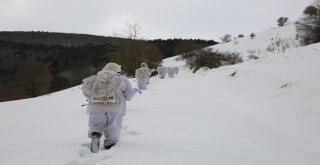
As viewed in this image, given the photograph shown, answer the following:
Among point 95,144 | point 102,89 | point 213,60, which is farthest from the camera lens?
point 213,60

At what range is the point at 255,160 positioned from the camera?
4.56 metres

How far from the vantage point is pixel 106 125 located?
18.0 feet

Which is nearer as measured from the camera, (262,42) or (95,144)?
(95,144)

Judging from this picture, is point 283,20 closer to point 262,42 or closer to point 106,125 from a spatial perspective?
point 262,42

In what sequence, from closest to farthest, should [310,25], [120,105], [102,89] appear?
[102,89], [120,105], [310,25]

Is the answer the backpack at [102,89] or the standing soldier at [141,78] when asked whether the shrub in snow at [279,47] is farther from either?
the backpack at [102,89]

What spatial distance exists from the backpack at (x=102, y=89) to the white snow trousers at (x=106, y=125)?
0.21 m

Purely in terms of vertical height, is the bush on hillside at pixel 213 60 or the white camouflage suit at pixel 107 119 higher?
the bush on hillside at pixel 213 60

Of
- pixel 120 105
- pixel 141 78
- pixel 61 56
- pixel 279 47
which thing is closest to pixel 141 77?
pixel 141 78

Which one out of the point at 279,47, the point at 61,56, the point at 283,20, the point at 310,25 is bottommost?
the point at 279,47

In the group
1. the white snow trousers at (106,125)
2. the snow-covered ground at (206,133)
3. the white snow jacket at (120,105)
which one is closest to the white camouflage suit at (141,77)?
the snow-covered ground at (206,133)

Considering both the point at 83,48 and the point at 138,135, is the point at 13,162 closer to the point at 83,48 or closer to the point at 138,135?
the point at 138,135

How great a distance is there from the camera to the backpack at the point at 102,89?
548cm

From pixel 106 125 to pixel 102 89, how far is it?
566 millimetres
